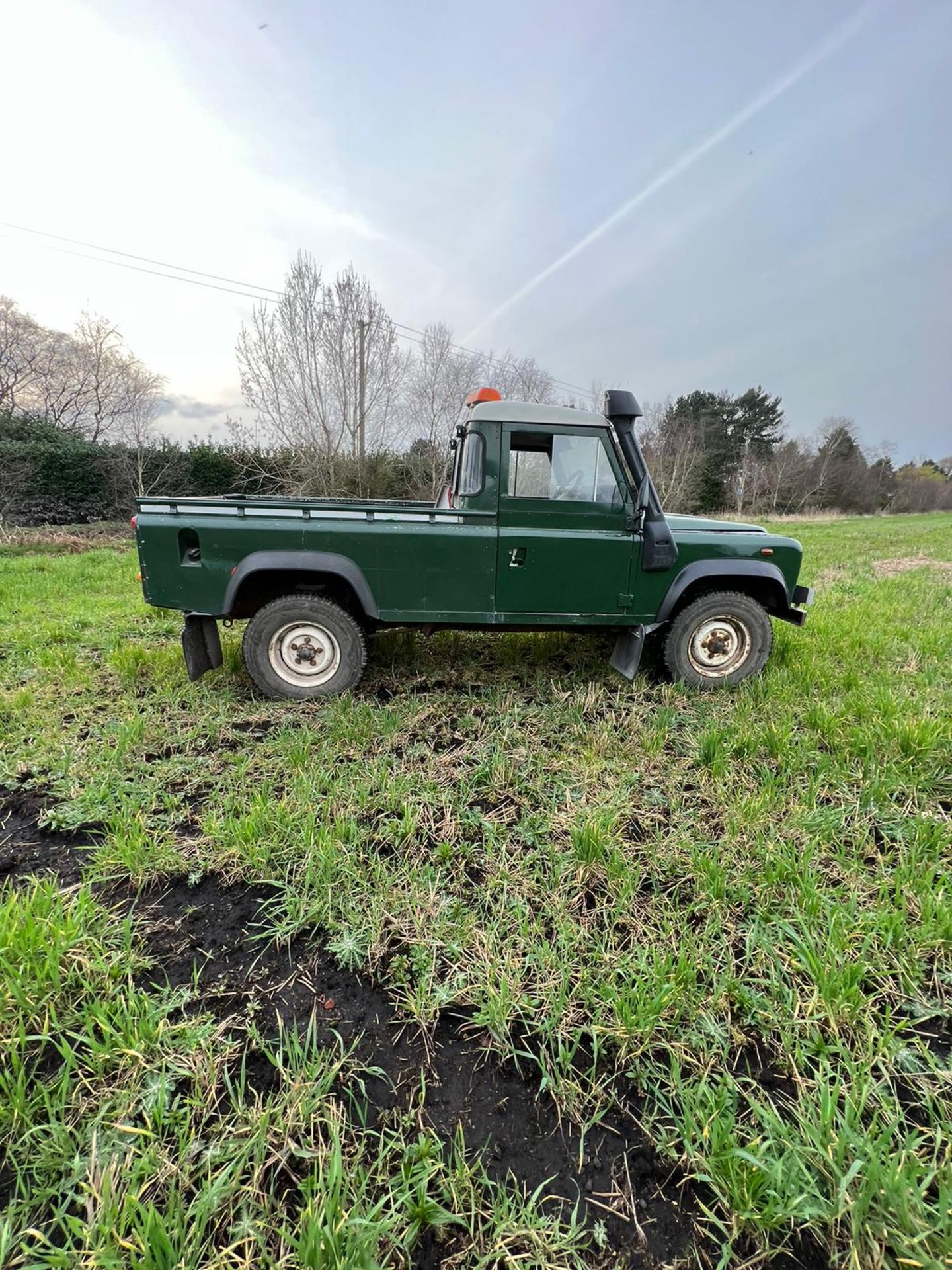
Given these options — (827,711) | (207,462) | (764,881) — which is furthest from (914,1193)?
(207,462)

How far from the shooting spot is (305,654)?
11.6ft

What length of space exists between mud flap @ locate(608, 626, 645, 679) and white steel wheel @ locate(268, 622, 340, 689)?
79.1 inches

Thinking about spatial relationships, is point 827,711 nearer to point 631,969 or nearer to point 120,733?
point 631,969

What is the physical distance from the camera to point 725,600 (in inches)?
146

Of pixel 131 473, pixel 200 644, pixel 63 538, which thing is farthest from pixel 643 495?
pixel 131 473

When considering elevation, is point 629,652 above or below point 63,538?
below

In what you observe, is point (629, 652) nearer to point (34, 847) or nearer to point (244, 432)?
point (34, 847)

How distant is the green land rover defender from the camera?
326 cm

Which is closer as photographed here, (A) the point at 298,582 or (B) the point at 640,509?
(B) the point at 640,509

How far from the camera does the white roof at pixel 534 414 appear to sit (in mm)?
3340

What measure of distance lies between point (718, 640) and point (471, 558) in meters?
1.95

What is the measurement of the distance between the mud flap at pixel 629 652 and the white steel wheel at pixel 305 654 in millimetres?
2008

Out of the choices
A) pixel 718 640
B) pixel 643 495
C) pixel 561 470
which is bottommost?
pixel 718 640

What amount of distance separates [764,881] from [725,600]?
2215 mm
